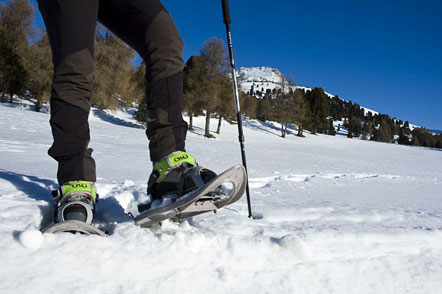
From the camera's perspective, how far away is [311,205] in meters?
1.77

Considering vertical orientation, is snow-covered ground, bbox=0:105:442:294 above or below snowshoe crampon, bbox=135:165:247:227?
below

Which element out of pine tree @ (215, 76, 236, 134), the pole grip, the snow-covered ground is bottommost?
the snow-covered ground

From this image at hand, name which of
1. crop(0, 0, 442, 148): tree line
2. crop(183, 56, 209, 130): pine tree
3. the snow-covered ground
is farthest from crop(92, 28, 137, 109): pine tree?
the snow-covered ground

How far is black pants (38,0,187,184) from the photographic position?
1038mm

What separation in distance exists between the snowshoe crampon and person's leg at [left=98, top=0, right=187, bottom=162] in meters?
0.25

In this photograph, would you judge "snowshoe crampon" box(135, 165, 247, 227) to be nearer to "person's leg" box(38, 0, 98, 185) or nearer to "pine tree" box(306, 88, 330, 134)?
"person's leg" box(38, 0, 98, 185)

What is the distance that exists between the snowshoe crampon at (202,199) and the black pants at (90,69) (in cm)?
25

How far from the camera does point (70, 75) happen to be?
1.05 metres

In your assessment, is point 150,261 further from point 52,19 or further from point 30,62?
point 30,62

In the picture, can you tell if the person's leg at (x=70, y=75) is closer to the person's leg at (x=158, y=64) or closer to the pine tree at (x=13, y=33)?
the person's leg at (x=158, y=64)

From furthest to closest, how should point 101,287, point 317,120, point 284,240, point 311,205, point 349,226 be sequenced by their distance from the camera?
1. point 317,120
2. point 311,205
3. point 349,226
4. point 284,240
5. point 101,287

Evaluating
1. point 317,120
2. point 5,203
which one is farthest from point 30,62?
point 317,120

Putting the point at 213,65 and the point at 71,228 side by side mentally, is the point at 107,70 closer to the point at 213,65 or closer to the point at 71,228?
the point at 213,65

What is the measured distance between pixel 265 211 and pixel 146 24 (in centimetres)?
110
